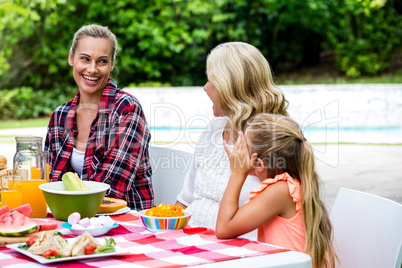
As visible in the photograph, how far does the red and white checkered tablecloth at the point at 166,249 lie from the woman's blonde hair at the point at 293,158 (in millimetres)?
363

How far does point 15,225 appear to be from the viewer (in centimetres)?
160

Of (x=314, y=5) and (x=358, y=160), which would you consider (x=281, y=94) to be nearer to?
(x=358, y=160)

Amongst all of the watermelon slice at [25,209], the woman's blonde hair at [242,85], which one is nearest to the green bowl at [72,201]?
the watermelon slice at [25,209]

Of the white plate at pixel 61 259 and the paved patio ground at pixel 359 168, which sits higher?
the white plate at pixel 61 259

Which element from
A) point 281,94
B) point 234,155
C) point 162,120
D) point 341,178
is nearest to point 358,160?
point 341,178

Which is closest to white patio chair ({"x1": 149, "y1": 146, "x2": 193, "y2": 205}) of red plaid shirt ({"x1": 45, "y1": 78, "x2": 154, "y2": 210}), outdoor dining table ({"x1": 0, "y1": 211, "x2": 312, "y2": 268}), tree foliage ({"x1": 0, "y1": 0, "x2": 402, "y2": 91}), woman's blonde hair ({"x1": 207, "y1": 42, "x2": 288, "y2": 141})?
red plaid shirt ({"x1": 45, "y1": 78, "x2": 154, "y2": 210})

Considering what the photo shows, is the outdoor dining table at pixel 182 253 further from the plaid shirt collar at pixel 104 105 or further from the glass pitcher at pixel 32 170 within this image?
the plaid shirt collar at pixel 104 105

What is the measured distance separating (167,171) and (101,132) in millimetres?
432

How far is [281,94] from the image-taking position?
2.38m

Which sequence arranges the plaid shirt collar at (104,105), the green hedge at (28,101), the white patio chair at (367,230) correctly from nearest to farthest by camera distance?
the white patio chair at (367,230)
the plaid shirt collar at (104,105)
the green hedge at (28,101)

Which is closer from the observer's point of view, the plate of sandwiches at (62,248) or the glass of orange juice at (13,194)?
the plate of sandwiches at (62,248)

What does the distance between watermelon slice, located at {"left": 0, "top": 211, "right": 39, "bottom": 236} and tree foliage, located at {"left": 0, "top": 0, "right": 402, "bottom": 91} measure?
12.4 m

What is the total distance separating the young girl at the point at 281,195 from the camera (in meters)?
1.80

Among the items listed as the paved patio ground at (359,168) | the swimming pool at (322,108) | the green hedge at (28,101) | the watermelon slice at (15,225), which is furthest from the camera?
the green hedge at (28,101)
